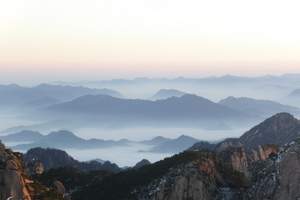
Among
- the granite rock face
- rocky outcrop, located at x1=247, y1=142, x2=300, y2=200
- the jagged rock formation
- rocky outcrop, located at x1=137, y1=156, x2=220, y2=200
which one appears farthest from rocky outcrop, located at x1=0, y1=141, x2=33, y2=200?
rocky outcrop, located at x1=247, y1=142, x2=300, y2=200

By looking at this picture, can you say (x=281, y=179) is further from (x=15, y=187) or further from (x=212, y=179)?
(x=15, y=187)

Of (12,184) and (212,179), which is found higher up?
(12,184)

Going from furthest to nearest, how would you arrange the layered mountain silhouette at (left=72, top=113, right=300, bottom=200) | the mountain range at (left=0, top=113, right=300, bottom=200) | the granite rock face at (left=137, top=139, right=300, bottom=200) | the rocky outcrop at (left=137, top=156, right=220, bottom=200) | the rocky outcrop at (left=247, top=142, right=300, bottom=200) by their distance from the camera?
the rocky outcrop at (left=137, top=156, right=220, bottom=200) < the layered mountain silhouette at (left=72, top=113, right=300, bottom=200) < the granite rock face at (left=137, top=139, right=300, bottom=200) < the rocky outcrop at (left=247, top=142, right=300, bottom=200) < the mountain range at (left=0, top=113, right=300, bottom=200)

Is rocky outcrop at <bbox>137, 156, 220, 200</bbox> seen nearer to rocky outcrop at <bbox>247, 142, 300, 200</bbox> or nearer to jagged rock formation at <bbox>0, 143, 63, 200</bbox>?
rocky outcrop at <bbox>247, 142, 300, 200</bbox>

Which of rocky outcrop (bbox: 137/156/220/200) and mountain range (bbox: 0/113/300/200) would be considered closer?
mountain range (bbox: 0/113/300/200)

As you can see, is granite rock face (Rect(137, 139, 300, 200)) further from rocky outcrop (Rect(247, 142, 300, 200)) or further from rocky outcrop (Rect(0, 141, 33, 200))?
rocky outcrop (Rect(0, 141, 33, 200))

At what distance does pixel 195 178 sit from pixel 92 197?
29543 millimetres

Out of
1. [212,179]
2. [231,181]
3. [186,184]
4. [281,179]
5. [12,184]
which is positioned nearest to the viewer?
[12,184]

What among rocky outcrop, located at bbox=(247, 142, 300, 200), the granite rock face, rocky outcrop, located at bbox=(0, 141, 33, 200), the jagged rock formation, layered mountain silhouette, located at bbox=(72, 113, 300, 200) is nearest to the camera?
rocky outcrop, located at bbox=(0, 141, 33, 200)

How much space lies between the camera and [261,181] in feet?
357

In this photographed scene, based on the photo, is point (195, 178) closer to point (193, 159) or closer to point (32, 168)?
point (193, 159)

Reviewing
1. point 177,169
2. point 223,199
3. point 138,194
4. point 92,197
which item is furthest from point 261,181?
point 92,197

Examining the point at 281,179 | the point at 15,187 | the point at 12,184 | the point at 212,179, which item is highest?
the point at 12,184

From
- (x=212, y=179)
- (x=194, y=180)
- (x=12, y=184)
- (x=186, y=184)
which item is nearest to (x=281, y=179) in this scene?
(x=194, y=180)
